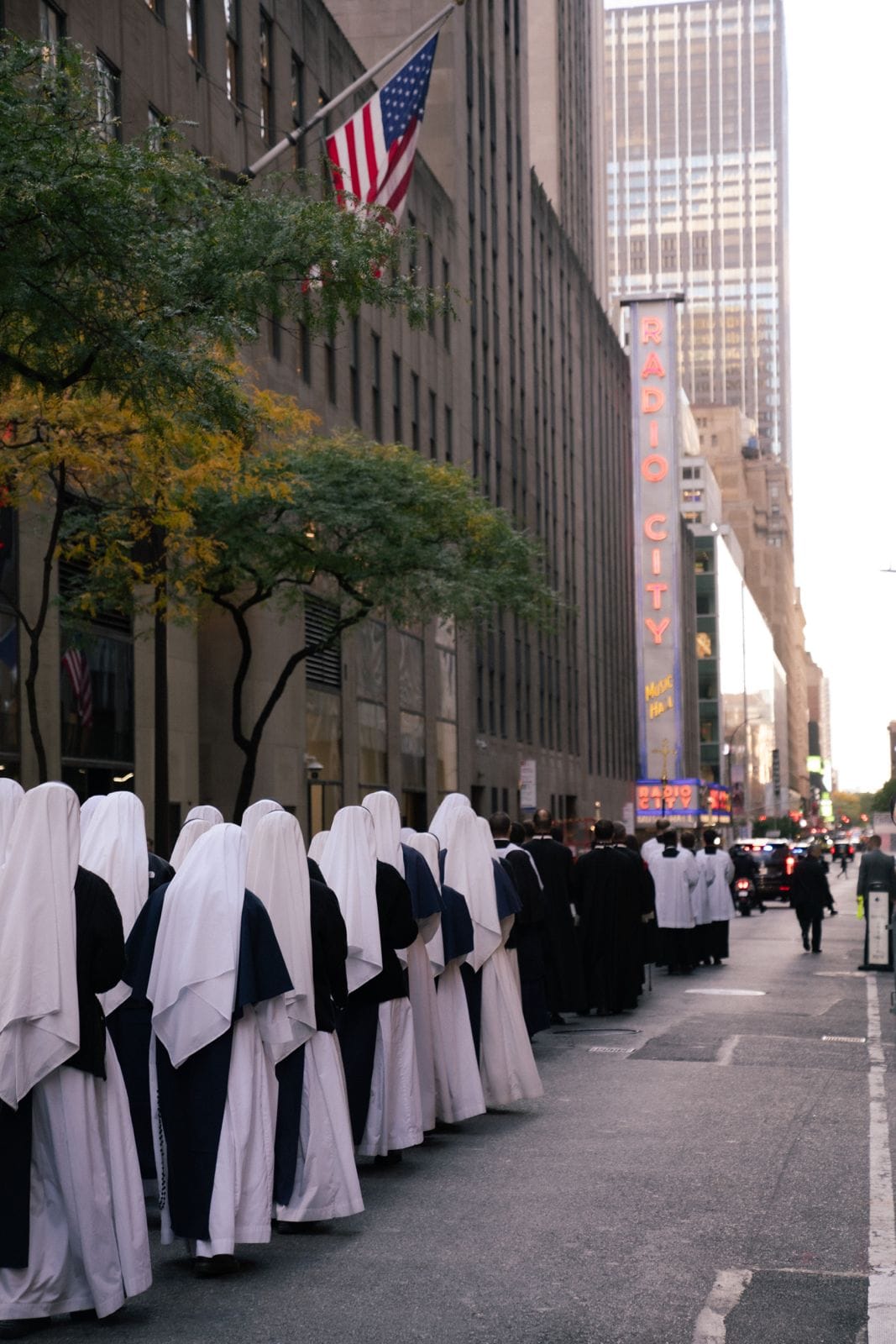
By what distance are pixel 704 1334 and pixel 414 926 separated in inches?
148

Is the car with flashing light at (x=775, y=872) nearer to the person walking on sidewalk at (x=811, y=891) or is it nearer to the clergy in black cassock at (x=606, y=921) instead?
the person walking on sidewalk at (x=811, y=891)

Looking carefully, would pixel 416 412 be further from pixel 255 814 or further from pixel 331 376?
pixel 255 814

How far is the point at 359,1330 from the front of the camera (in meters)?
6.84

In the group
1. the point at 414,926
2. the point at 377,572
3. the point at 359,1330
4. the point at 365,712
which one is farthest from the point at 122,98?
the point at 359,1330

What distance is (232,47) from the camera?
3212 cm

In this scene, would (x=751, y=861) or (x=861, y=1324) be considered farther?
(x=751, y=861)

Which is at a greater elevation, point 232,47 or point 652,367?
point 652,367

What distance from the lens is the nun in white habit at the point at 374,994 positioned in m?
9.91

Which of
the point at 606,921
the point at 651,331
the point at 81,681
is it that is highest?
the point at 651,331

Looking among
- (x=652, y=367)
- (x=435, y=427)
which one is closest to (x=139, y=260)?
(x=435, y=427)

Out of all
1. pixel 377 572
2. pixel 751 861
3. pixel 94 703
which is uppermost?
pixel 377 572

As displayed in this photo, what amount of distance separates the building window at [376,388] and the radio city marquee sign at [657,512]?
170 ft

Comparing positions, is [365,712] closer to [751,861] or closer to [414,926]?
[751,861]

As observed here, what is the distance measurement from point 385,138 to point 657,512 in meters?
→ 69.5
